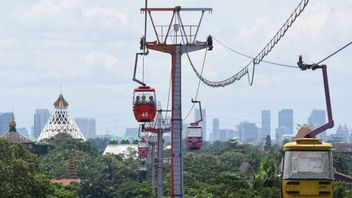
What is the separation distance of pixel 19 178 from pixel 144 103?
26.0 m

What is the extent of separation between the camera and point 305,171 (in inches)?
1407

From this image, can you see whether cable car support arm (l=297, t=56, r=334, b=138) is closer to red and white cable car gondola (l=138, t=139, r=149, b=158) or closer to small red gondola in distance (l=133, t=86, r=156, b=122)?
small red gondola in distance (l=133, t=86, r=156, b=122)

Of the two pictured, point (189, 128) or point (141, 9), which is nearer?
point (141, 9)

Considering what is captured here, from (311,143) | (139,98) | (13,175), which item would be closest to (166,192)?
(13,175)

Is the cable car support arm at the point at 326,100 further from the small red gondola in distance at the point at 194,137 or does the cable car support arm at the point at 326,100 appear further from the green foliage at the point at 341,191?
the green foliage at the point at 341,191

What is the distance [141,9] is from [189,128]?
26.6 m

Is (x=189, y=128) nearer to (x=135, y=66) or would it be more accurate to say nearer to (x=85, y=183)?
(x=135, y=66)

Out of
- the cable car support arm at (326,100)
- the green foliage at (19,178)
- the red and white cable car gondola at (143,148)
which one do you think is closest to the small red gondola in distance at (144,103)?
the cable car support arm at (326,100)

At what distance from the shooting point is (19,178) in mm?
81625

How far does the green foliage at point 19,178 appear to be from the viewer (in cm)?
8038

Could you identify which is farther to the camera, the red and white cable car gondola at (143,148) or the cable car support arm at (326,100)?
the red and white cable car gondola at (143,148)

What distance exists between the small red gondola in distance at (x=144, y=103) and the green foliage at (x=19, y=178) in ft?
75.4

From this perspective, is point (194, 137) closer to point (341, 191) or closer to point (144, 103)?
point (341, 191)

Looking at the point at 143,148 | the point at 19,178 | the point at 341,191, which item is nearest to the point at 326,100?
the point at 19,178
